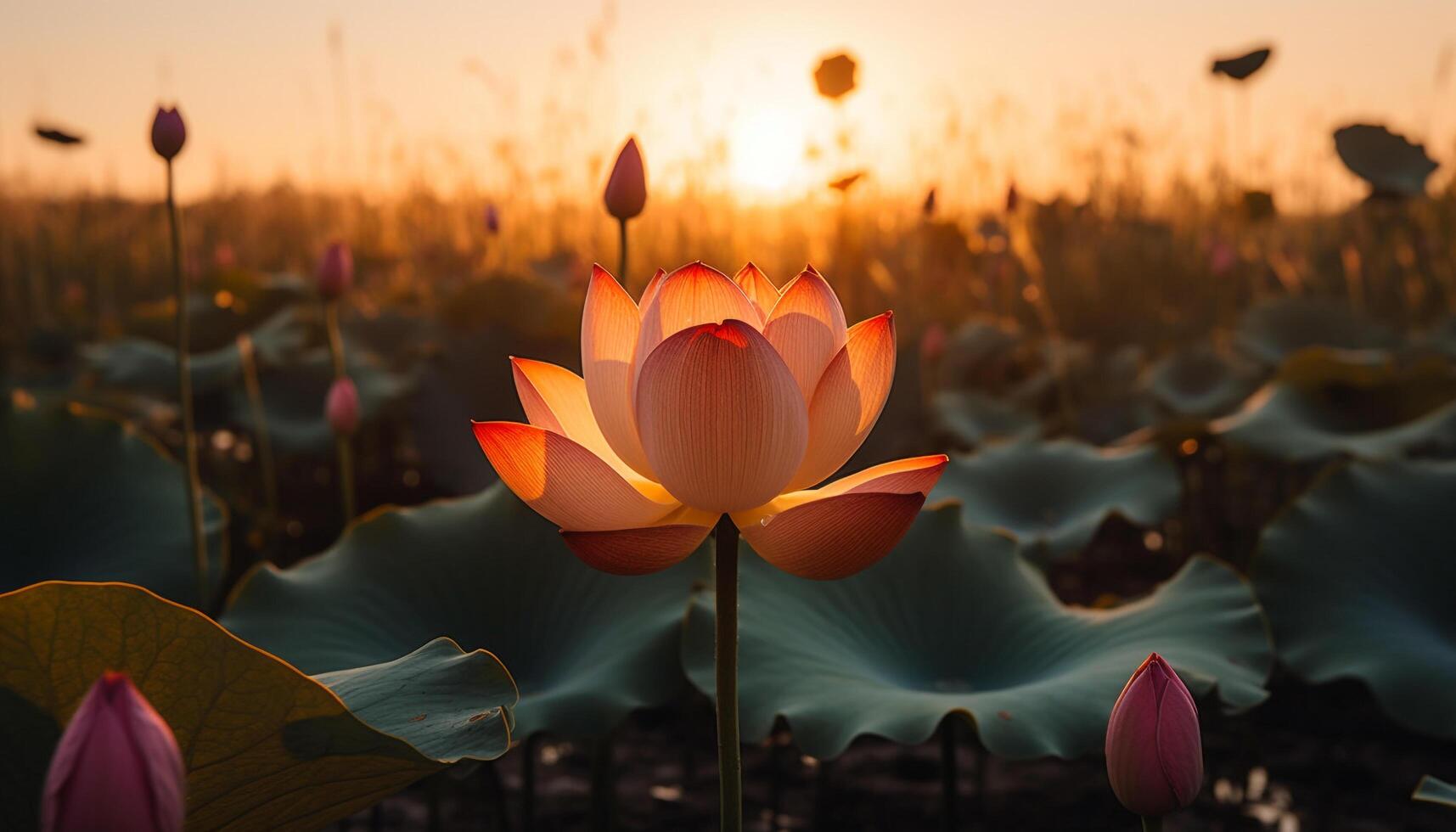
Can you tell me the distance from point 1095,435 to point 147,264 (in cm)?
444

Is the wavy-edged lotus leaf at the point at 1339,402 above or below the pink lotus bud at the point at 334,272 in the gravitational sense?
below

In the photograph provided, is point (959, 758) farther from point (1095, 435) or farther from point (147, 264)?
point (147, 264)

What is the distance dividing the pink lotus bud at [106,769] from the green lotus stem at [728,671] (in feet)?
0.94

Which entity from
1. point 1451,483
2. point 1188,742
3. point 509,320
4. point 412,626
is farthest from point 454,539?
point 509,320

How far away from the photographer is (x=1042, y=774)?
1744 mm

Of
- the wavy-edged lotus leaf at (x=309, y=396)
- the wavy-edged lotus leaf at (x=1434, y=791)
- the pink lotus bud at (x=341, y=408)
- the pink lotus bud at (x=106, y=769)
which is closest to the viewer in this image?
the pink lotus bud at (x=106, y=769)

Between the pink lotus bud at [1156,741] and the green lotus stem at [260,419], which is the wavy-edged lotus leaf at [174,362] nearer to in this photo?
the green lotus stem at [260,419]

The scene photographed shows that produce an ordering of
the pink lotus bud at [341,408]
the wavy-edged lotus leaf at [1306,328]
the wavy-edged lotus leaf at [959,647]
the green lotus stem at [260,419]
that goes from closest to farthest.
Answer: the wavy-edged lotus leaf at [959,647]
the pink lotus bud at [341,408]
the green lotus stem at [260,419]
the wavy-edged lotus leaf at [1306,328]

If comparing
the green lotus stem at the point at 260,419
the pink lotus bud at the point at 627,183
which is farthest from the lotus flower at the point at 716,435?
the green lotus stem at the point at 260,419

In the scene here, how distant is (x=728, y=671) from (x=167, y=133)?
89 cm

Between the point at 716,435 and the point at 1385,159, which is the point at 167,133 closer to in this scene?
the point at 716,435

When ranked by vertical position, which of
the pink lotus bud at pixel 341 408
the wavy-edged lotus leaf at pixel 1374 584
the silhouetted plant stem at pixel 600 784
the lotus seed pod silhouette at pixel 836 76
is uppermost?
the lotus seed pod silhouette at pixel 836 76

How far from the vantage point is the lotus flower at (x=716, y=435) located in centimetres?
58

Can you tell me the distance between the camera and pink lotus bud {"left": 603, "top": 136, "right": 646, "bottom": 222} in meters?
1.16
